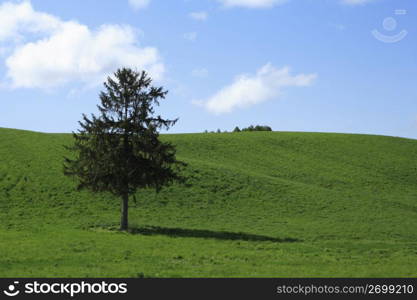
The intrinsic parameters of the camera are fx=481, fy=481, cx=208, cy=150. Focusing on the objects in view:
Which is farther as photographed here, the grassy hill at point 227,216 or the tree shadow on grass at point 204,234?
the tree shadow on grass at point 204,234

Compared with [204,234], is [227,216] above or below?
above

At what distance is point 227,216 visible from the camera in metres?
47.1

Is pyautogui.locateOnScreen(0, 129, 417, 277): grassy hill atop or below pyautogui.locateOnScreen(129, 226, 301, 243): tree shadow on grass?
atop

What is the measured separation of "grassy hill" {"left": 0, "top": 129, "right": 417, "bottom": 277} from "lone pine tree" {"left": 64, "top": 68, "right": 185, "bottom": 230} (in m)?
3.87

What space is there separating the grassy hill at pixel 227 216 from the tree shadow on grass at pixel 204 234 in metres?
0.08

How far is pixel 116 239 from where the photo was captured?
33.1 meters

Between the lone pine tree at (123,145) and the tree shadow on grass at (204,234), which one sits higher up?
the lone pine tree at (123,145)

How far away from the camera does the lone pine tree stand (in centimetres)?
3891

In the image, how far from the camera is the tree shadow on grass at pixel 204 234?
36062mm

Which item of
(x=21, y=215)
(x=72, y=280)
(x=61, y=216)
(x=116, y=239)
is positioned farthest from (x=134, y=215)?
(x=72, y=280)

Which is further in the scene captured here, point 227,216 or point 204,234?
point 227,216

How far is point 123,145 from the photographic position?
130 feet

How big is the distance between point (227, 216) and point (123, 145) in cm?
1353

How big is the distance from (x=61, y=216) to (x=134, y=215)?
676 cm
